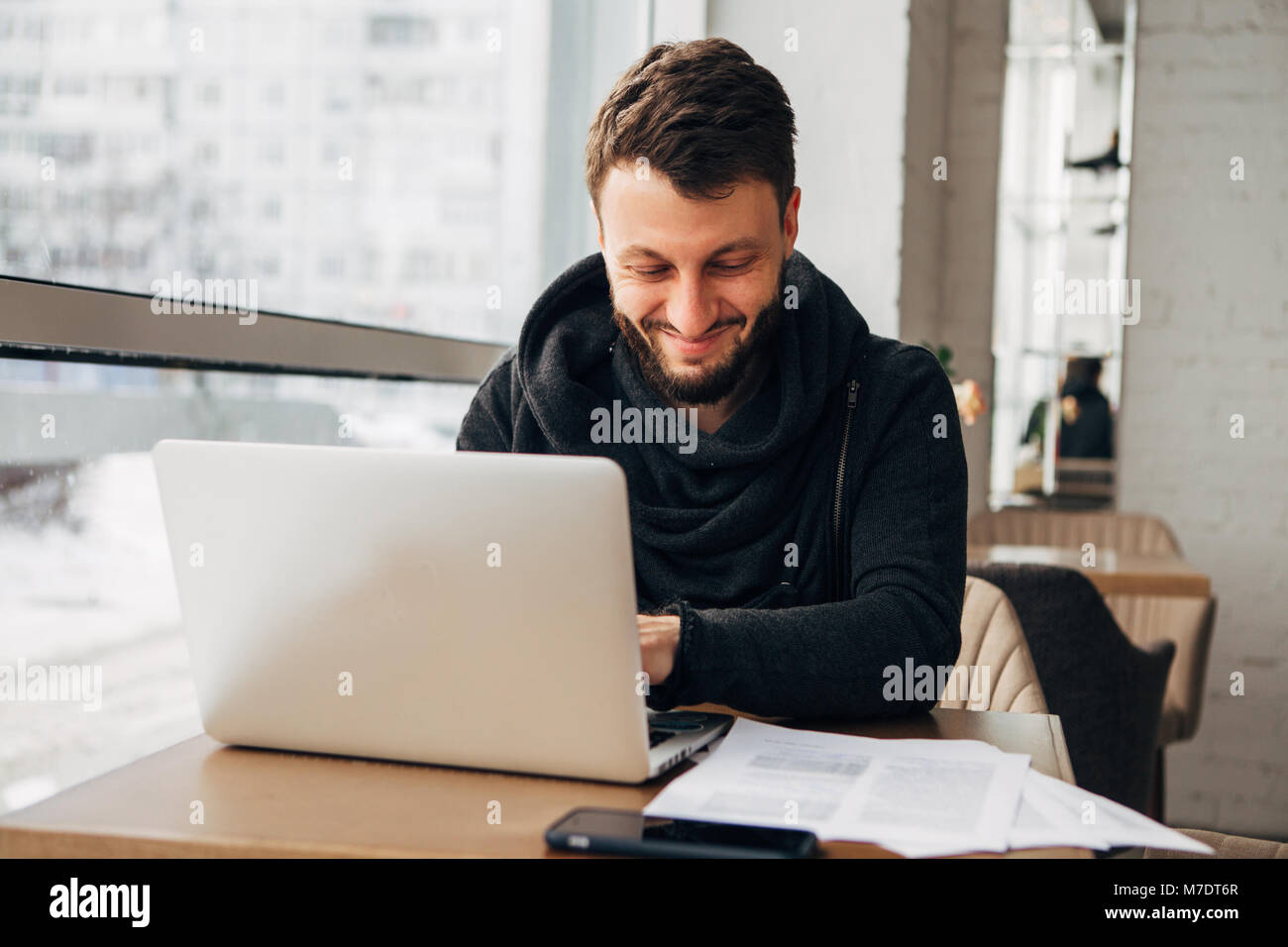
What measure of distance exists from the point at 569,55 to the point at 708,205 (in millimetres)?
1654

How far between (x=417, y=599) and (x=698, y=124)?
642 millimetres

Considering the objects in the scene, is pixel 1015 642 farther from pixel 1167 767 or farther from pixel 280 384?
pixel 1167 767

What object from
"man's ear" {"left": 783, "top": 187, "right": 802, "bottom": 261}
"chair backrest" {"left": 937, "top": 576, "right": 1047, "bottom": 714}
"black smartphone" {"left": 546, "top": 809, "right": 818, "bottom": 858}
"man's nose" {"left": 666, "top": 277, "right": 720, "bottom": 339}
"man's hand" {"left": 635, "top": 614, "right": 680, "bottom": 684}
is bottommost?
"chair backrest" {"left": 937, "top": 576, "right": 1047, "bottom": 714}

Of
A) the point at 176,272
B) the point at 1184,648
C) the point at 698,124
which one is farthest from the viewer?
the point at 1184,648

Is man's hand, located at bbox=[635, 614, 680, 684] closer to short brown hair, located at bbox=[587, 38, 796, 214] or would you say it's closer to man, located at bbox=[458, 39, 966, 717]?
man, located at bbox=[458, 39, 966, 717]

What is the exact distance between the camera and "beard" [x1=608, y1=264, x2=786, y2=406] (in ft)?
4.32

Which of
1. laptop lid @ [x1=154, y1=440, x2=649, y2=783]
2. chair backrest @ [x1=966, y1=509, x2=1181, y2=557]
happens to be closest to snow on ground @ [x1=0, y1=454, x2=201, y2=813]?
laptop lid @ [x1=154, y1=440, x2=649, y2=783]

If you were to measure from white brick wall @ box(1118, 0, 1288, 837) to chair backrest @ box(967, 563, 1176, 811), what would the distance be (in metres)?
1.72

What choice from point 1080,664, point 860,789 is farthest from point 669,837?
point 1080,664

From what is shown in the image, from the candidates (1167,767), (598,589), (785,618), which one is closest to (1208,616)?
(1167,767)

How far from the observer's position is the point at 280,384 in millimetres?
1777

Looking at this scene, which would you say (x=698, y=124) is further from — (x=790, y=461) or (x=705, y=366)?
(x=790, y=461)

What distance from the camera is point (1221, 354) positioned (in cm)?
346

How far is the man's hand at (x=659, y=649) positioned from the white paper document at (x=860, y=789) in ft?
0.24
